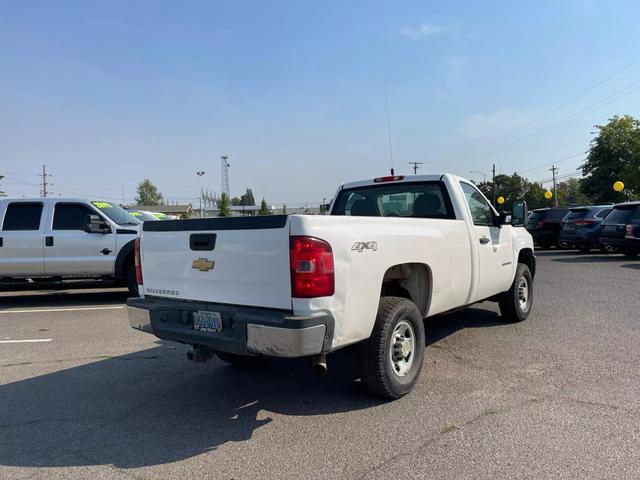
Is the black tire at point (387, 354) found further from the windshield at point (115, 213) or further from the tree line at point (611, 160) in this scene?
the tree line at point (611, 160)

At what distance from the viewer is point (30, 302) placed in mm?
10141

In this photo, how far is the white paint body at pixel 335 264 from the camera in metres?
3.37

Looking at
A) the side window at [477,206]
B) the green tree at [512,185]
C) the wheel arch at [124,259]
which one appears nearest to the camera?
the side window at [477,206]

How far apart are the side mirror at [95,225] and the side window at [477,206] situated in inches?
267

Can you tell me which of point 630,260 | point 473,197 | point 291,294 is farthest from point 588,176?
point 291,294

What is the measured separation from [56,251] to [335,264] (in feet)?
25.3

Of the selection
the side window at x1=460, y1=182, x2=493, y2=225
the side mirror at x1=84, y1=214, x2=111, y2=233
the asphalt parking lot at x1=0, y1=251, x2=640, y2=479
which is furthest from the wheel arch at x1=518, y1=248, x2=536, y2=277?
the side mirror at x1=84, y1=214, x2=111, y2=233

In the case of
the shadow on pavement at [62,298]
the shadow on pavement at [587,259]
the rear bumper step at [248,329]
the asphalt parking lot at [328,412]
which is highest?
the rear bumper step at [248,329]

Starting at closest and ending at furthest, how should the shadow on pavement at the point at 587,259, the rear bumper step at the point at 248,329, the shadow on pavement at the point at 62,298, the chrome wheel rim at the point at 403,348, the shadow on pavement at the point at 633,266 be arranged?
the rear bumper step at the point at 248,329
the chrome wheel rim at the point at 403,348
the shadow on pavement at the point at 62,298
the shadow on pavement at the point at 633,266
the shadow on pavement at the point at 587,259

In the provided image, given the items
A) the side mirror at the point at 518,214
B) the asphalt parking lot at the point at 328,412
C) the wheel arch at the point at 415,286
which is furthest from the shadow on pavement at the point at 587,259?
the wheel arch at the point at 415,286

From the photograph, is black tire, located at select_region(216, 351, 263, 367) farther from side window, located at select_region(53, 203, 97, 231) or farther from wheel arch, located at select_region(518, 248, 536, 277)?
side window, located at select_region(53, 203, 97, 231)

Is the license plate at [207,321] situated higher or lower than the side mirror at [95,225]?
lower

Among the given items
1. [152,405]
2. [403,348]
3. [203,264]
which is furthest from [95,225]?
[403,348]

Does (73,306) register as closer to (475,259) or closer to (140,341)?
(140,341)
